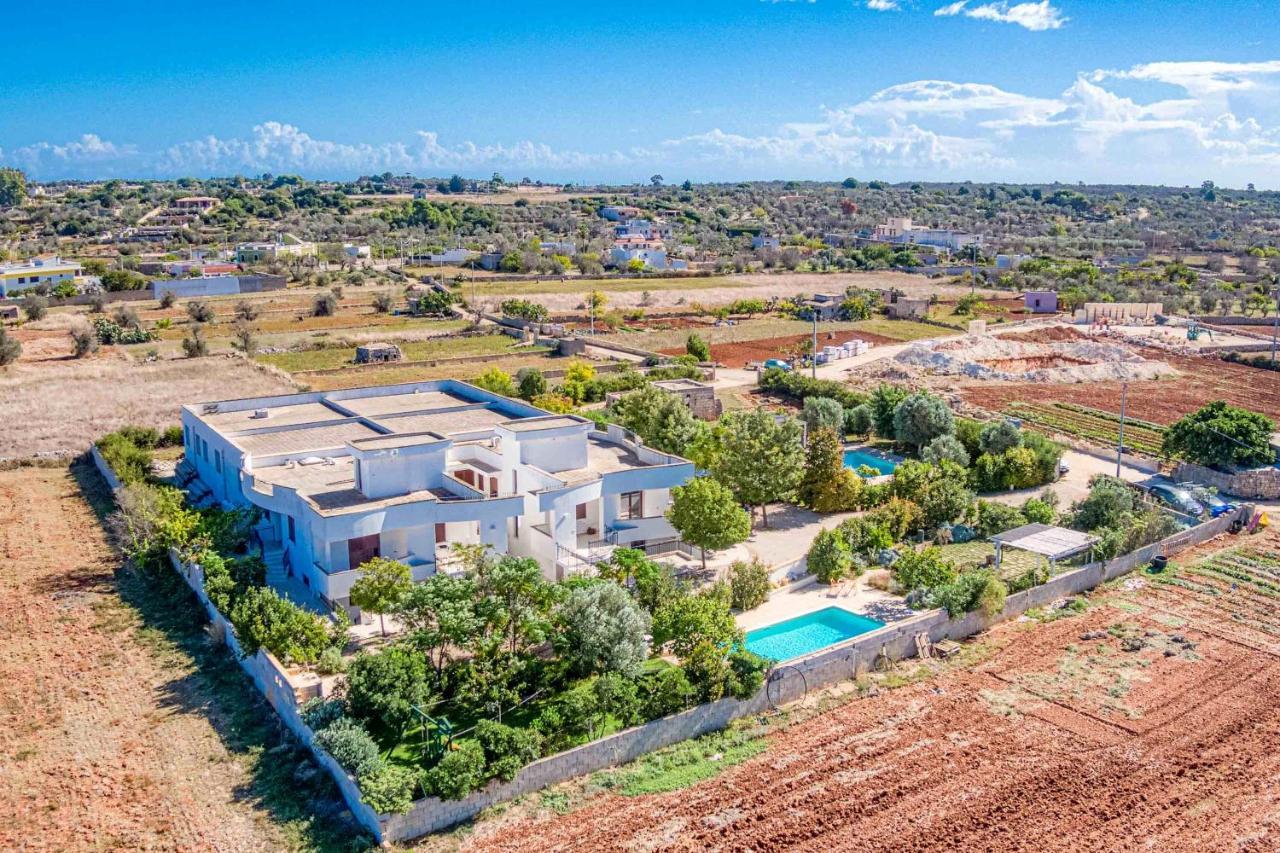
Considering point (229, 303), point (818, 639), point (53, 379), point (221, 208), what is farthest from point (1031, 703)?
point (221, 208)

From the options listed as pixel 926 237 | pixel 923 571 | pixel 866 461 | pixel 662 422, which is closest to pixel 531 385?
pixel 662 422

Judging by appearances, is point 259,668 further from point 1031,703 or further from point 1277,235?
point 1277,235

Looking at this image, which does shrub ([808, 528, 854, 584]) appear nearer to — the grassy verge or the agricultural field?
the grassy verge

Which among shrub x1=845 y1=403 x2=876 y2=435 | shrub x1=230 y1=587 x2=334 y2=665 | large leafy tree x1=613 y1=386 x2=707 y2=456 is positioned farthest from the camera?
shrub x1=845 y1=403 x2=876 y2=435

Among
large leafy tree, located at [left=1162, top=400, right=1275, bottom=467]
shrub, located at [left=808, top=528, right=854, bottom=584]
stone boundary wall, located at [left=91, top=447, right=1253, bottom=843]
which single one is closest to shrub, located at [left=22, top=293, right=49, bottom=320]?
stone boundary wall, located at [left=91, top=447, right=1253, bottom=843]

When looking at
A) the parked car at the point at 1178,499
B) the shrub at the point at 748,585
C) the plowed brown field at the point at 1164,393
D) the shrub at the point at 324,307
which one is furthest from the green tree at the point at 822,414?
the shrub at the point at 324,307
